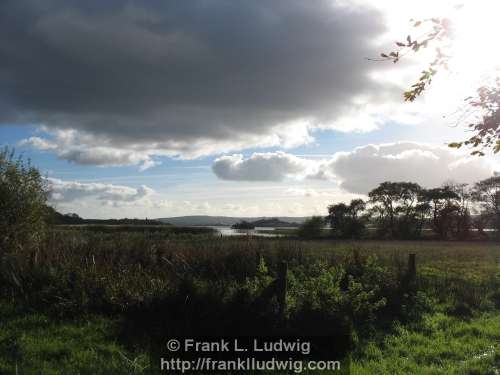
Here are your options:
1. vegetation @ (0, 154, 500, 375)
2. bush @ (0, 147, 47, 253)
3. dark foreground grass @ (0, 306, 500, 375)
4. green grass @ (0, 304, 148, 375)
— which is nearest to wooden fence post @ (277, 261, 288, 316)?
vegetation @ (0, 154, 500, 375)

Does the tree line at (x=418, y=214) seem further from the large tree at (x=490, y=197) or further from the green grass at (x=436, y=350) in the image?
the green grass at (x=436, y=350)

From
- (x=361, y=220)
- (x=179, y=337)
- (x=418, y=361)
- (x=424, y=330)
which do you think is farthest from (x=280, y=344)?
(x=361, y=220)

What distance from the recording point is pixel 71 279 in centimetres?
1124

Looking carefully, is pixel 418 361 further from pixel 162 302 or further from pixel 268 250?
pixel 268 250

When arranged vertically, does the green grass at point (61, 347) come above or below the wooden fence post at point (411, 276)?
below

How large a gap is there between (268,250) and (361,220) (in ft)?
246

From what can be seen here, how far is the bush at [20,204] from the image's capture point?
20469 millimetres

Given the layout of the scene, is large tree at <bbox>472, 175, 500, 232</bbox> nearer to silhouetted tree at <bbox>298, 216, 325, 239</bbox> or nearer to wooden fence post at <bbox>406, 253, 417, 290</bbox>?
silhouetted tree at <bbox>298, 216, 325, 239</bbox>

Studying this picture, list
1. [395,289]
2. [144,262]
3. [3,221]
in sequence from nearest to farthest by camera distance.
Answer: [395,289], [144,262], [3,221]

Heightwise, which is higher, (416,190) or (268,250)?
(416,190)

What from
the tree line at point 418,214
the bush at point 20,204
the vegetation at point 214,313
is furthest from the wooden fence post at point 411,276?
the tree line at point 418,214

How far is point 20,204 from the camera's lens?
2111 centimetres

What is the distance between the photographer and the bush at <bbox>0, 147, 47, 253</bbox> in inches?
806

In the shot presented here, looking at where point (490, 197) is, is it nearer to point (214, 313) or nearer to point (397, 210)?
point (397, 210)
